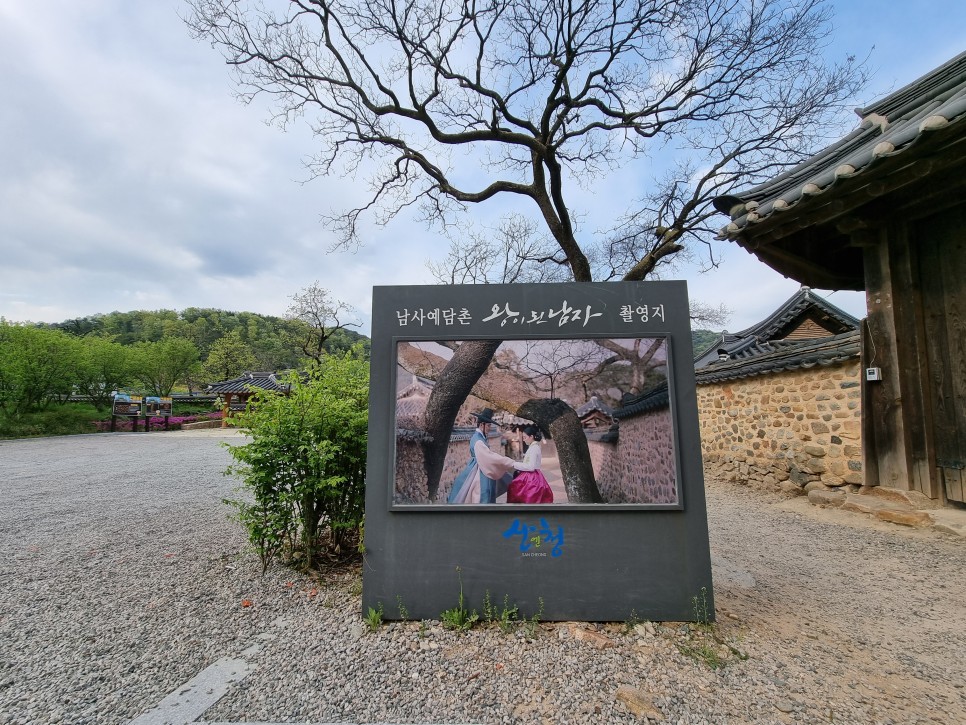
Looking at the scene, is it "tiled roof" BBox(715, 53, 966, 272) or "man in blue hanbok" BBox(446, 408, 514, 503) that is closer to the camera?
"tiled roof" BBox(715, 53, 966, 272)

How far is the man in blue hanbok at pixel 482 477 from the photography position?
2.58 m

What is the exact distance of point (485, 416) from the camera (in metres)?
2.64

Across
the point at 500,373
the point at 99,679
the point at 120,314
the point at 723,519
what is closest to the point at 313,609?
the point at 99,679

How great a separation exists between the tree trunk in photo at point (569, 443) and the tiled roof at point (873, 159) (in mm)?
2092

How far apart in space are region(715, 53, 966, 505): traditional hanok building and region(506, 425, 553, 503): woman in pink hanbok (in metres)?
2.37

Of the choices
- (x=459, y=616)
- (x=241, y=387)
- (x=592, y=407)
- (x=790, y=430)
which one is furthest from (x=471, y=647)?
(x=241, y=387)

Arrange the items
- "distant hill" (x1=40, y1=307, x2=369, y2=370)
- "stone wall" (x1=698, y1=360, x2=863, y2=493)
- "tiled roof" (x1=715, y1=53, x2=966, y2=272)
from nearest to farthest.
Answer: "tiled roof" (x1=715, y1=53, x2=966, y2=272)
"stone wall" (x1=698, y1=360, x2=863, y2=493)
"distant hill" (x1=40, y1=307, x2=369, y2=370)

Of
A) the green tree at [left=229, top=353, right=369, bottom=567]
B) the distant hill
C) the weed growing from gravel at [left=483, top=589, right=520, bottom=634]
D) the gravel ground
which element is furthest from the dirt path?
the distant hill

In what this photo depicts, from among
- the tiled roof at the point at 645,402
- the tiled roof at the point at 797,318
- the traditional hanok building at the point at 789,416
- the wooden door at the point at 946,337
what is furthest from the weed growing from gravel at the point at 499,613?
the tiled roof at the point at 797,318

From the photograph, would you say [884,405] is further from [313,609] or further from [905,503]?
[313,609]

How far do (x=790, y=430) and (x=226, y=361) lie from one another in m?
37.9

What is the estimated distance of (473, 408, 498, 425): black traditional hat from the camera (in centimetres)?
263

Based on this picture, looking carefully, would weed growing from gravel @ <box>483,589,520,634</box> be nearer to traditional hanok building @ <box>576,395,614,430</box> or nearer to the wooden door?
traditional hanok building @ <box>576,395,614,430</box>

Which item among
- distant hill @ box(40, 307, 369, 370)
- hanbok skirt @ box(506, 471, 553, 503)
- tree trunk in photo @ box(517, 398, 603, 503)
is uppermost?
distant hill @ box(40, 307, 369, 370)
